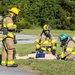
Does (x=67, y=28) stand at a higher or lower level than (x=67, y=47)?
lower

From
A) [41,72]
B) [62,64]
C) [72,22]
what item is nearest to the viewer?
[41,72]

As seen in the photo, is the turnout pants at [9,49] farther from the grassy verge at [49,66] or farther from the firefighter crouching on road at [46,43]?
the firefighter crouching on road at [46,43]

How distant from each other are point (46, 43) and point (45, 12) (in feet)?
87.7

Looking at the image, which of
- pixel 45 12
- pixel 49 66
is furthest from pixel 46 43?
pixel 45 12

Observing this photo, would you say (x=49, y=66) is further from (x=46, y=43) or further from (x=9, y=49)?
(x=46, y=43)

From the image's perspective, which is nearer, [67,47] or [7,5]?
[67,47]

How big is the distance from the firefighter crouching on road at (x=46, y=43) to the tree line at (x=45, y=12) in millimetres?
25172

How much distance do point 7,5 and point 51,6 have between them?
4.88 m

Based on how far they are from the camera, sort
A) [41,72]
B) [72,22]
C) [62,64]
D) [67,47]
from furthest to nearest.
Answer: [72,22]
[67,47]
[62,64]
[41,72]

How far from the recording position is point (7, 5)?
134 feet

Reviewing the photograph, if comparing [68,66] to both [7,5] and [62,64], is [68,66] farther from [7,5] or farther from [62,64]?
[7,5]

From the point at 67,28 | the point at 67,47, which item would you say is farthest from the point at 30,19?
the point at 67,47

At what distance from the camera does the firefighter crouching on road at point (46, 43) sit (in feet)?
47.1

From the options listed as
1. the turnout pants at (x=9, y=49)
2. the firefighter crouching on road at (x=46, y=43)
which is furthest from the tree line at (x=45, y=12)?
the turnout pants at (x=9, y=49)
